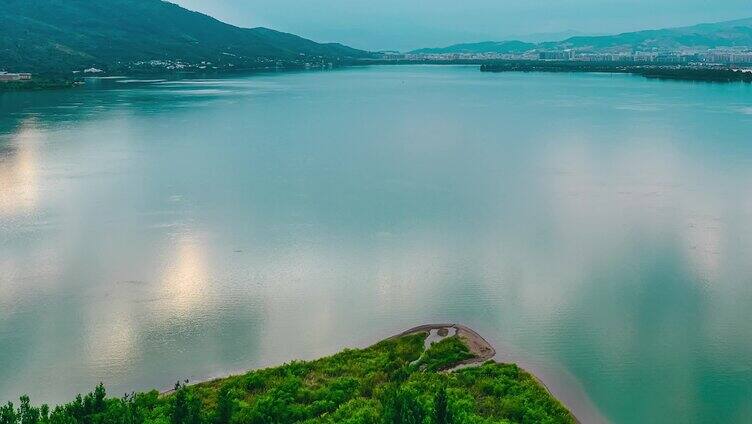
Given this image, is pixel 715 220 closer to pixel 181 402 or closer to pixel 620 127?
pixel 181 402

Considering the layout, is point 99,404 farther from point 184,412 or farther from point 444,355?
point 444,355

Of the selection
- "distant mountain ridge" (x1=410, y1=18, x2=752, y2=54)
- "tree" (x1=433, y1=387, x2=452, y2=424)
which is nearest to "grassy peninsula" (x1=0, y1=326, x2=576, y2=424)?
"tree" (x1=433, y1=387, x2=452, y2=424)

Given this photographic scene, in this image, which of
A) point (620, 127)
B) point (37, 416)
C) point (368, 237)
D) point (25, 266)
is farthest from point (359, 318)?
point (620, 127)

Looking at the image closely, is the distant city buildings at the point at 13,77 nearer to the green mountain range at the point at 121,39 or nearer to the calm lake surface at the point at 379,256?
the green mountain range at the point at 121,39

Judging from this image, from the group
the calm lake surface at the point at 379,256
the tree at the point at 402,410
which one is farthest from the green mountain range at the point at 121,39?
the tree at the point at 402,410

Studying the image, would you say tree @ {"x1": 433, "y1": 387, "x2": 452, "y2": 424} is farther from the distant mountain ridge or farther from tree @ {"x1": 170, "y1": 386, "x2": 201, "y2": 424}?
the distant mountain ridge

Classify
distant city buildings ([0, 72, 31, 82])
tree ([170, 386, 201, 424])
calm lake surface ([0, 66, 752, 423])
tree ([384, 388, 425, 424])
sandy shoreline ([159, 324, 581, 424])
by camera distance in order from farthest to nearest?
distant city buildings ([0, 72, 31, 82]) → calm lake surface ([0, 66, 752, 423]) → sandy shoreline ([159, 324, 581, 424]) → tree ([170, 386, 201, 424]) → tree ([384, 388, 425, 424])
